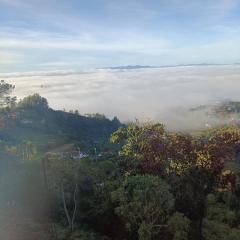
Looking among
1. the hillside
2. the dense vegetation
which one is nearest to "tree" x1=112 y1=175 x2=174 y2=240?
the dense vegetation

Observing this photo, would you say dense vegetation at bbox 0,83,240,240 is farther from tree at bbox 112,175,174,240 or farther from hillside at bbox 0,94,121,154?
hillside at bbox 0,94,121,154

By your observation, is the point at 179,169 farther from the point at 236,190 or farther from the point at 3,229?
the point at 3,229

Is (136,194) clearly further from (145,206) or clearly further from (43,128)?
(43,128)

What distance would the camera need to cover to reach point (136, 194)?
1484 inches

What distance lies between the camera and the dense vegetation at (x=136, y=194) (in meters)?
37.8

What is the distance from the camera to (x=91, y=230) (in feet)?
133

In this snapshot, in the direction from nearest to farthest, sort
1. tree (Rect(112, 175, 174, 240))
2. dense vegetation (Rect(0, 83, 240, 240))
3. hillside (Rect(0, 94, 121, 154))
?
tree (Rect(112, 175, 174, 240))
dense vegetation (Rect(0, 83, 240, 240))
hillside (Rect(0, 94, 121, 154))

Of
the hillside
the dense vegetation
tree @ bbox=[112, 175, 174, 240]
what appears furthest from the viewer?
the hillside

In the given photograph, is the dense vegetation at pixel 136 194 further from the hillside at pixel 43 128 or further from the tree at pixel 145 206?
the hillside at pixel 43 128

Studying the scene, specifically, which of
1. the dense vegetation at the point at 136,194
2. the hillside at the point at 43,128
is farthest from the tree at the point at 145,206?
the hillside at the point at 43,128

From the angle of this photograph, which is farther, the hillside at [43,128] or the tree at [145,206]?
the hillside at [43,128]

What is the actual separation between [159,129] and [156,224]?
1859 cm

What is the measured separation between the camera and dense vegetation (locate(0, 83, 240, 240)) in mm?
37812

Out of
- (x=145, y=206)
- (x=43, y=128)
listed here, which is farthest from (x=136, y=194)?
(x=43, y=128)
